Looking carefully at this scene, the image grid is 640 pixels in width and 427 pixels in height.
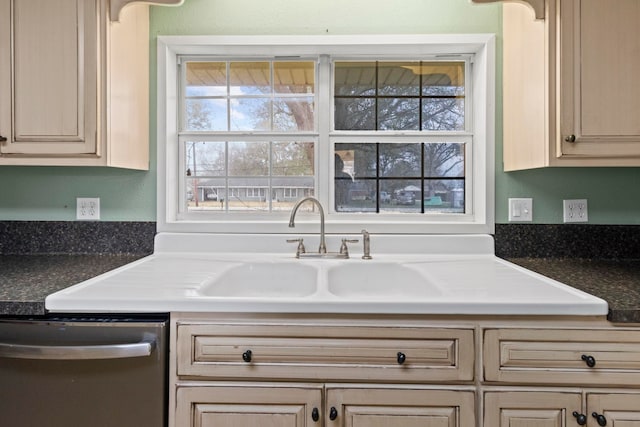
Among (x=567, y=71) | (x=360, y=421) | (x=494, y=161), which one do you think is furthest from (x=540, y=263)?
(x=360, y=421)

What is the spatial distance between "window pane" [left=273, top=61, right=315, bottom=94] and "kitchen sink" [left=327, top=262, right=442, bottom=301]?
2.99 feet

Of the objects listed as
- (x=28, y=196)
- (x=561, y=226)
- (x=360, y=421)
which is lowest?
(x=360, y=421)

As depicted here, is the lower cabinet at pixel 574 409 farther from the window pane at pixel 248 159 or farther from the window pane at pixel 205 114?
the window pane at pixel 205 114

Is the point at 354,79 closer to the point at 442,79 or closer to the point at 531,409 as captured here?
the point at 442,79

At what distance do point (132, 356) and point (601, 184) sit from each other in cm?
199

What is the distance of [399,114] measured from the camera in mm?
1881

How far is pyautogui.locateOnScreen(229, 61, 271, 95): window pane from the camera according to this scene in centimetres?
190

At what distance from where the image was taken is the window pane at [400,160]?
74.0 inches

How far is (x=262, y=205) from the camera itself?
6.26ft

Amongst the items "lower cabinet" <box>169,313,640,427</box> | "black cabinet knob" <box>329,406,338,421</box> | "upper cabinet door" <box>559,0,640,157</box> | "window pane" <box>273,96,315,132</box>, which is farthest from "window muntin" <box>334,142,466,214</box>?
"black cabinet knob" <box>329,406,338,421</box>

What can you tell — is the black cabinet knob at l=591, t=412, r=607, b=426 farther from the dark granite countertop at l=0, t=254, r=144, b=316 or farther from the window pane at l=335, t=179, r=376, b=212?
the dark granite countertop at l=0, t=254, r=144, b=316

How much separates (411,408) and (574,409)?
439mm

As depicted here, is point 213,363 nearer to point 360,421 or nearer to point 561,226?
point 360,421

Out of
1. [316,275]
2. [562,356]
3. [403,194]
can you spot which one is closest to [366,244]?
[316,275]
